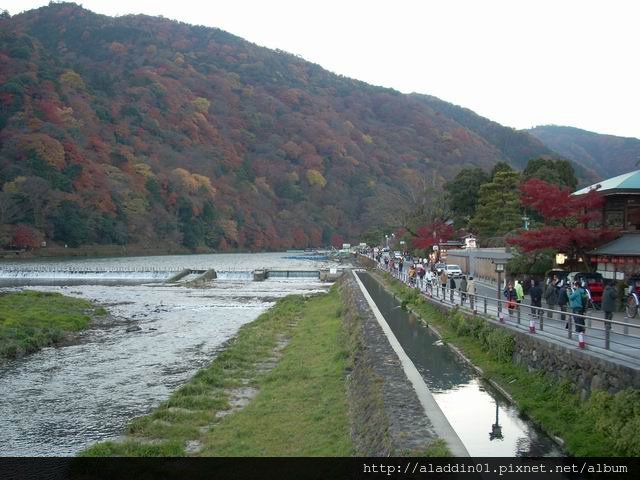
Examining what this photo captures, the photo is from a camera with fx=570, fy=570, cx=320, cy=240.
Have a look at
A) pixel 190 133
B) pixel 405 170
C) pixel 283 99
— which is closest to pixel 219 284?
pixel 190 133

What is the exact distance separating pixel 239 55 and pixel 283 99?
3397cm

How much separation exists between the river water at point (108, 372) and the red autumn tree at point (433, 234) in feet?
61.7

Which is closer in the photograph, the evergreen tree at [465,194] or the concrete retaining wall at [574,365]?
the concrete retaining wall at [574,365]

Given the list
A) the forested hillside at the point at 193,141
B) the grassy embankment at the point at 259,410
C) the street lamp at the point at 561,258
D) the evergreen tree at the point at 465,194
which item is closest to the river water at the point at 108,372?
the grassy embankment at the point at 259,410

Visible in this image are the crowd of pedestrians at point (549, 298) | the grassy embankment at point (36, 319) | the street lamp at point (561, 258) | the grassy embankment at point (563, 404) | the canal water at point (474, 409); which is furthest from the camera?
the street lamp at point (561, 258)

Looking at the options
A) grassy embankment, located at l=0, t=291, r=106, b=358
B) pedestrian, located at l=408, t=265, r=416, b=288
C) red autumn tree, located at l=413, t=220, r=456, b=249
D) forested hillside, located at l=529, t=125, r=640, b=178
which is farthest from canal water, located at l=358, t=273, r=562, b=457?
forested hillside, located at l=529, t=125, r=640, b=178

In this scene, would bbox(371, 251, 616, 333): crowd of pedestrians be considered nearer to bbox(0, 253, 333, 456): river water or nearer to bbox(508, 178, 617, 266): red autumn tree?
bbox(508, 178, 617, 266): red autumn tree

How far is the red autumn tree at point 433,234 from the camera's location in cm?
4703

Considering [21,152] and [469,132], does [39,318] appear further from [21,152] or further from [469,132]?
[469,132]

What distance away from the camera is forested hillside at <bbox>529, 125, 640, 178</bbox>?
465 ft

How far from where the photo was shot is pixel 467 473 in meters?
5.90

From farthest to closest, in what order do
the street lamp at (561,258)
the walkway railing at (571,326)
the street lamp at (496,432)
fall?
the street lamp at (561,258) < the walkway railing at (571,326) < the street lamp at (496,432)

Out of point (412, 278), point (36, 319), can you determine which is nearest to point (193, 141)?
point (412, 278)

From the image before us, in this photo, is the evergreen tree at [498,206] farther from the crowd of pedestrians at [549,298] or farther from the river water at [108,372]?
the river water at [108,372]
